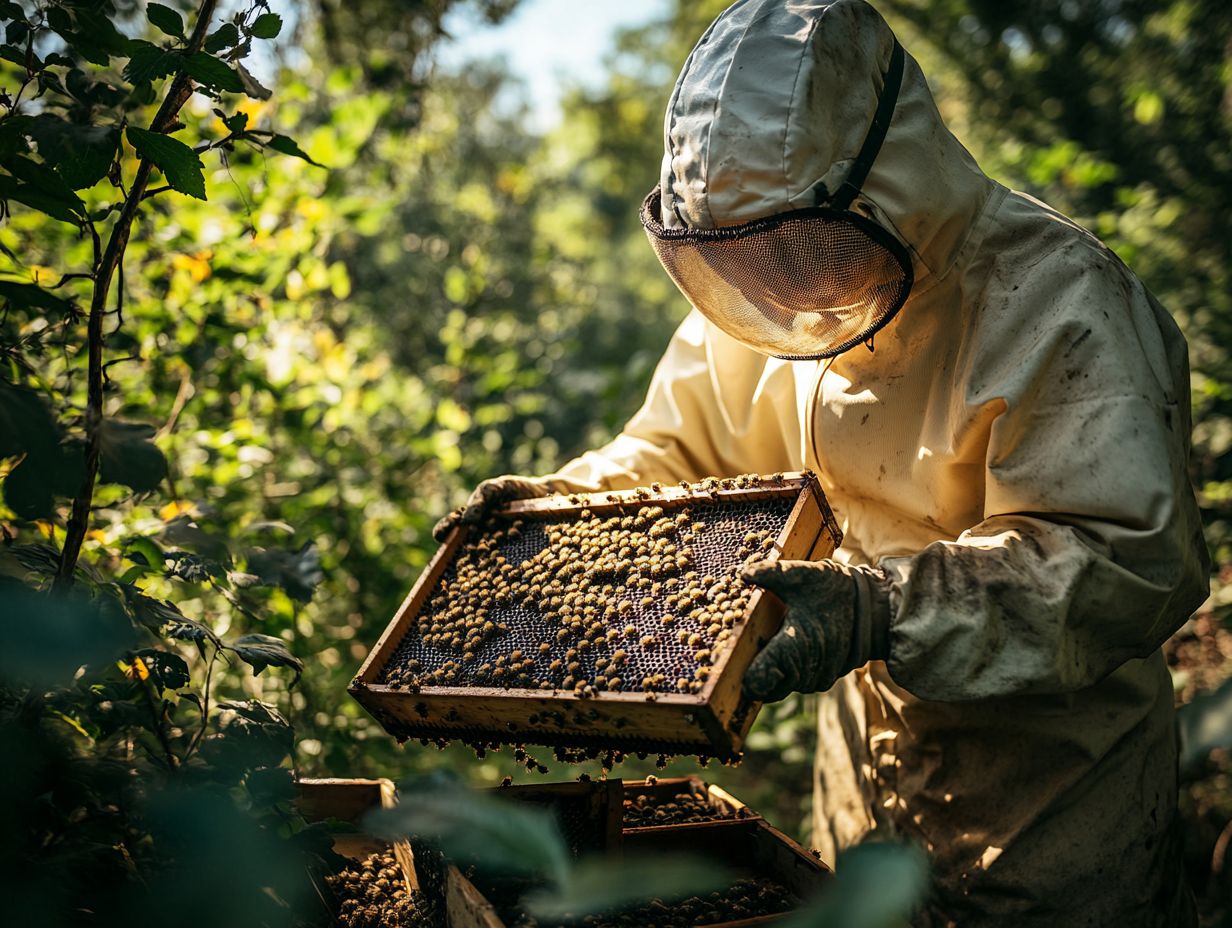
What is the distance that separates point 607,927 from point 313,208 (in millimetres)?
2841

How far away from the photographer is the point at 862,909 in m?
0.78

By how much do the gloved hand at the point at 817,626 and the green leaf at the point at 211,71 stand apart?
1295 mm

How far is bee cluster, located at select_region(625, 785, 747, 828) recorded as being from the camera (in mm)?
2086

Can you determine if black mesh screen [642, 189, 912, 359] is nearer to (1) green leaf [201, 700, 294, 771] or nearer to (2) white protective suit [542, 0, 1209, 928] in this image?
(2) white protective suit [542, 0, 1209, 928]

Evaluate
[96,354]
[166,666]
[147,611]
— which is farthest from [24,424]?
[166,666]

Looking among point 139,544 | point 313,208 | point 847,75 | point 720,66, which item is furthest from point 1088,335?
point 313,208

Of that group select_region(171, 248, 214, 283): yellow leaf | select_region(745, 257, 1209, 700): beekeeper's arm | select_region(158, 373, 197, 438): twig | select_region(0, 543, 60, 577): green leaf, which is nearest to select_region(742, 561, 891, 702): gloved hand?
select_region(745, 257, 1209, 700): beekeeper's arm

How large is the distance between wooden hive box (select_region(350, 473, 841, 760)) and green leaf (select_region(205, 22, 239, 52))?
46.8 inches

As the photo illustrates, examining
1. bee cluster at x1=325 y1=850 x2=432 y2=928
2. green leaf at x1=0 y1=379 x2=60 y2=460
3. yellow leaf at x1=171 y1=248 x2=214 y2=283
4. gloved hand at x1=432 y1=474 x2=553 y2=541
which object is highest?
yellow leaf at x1=171 y1=248 x2=214 y2=283

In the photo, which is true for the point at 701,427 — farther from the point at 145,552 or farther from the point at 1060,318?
the point at 145,552

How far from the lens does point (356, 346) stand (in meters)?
4.43

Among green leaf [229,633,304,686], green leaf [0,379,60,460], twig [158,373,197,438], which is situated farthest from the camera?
twig [158,373,197,438]

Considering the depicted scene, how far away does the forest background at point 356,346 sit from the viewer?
2.10m

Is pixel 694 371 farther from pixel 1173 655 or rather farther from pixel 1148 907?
pixel 1173 655
